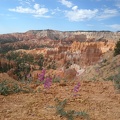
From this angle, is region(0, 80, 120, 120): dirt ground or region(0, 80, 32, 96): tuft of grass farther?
region(0, 80, 32, 96): tuft of grass

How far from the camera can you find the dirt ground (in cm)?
411

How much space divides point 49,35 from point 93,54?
364 ft

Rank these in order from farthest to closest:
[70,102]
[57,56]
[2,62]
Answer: [57,56] → [2,62] → [70,102]

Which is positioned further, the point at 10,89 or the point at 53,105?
the point at 10,89

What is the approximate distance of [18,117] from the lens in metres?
3.92

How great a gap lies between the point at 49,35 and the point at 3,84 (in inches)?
6558

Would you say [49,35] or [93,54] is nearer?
[93,54]

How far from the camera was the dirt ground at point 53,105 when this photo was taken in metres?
4.11

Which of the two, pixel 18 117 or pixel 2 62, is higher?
pixel 18 117

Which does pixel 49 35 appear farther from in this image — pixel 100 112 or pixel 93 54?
pixel 100 112

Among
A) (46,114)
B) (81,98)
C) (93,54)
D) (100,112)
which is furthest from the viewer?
(93,54)

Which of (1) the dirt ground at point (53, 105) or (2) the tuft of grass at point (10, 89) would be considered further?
(2) the tuft of grass at point (10, 89)

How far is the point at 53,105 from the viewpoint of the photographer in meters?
4.73

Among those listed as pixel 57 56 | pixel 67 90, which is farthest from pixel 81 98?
pixel 57 56
